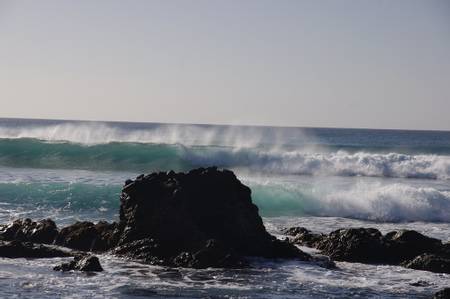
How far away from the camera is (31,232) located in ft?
49.5

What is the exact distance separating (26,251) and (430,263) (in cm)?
830

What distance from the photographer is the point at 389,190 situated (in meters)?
23.9

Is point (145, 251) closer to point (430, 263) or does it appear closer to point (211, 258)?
point (211, 258)

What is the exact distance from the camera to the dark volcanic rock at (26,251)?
44.4ft

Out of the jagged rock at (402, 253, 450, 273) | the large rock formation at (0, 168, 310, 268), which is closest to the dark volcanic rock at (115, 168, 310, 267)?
the large rock formation at (0, 168, 310, 268)

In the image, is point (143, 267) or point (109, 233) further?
point (109, 233)

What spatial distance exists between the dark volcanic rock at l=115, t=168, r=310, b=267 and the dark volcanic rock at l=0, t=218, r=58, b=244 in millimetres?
2008

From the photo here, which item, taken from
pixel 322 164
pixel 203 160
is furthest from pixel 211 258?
pixel 322 164

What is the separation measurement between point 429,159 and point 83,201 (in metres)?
25.5

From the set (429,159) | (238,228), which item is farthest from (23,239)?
(429,159)

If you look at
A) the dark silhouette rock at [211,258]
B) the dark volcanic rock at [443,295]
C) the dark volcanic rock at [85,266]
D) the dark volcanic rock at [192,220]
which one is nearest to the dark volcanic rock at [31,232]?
the dark volcanic rock at [192,220]

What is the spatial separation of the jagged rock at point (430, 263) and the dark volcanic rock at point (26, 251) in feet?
23.4

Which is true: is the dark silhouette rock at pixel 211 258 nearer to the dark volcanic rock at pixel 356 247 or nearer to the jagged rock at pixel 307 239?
the dark volcanic rock at pixel 356 247

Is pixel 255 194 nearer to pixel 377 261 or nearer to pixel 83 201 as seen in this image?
pixel 83 201
